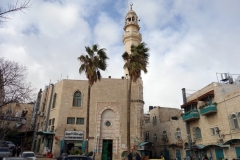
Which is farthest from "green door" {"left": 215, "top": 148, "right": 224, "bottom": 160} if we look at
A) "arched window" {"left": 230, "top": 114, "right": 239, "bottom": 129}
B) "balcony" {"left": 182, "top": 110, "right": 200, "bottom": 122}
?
"balcony" {"left": 182, "top": 110, "right": 200, "bottom": 122}

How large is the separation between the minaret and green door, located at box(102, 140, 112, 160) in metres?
12.2

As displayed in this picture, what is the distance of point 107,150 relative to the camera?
26.3m

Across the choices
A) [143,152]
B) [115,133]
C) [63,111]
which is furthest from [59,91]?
[143,152]

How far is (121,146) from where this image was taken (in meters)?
26.2

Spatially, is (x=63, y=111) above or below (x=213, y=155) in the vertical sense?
above

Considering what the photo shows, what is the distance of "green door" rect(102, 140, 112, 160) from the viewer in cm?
2603

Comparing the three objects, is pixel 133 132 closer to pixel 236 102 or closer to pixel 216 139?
pixel 216 139

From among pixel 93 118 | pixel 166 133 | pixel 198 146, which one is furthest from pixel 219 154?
pixel 93 118

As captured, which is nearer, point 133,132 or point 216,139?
point 216,139

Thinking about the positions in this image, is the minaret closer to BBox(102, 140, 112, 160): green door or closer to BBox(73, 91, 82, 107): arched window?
BBox(73, 91, 82, 107): arched window

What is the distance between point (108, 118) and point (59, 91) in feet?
27.5

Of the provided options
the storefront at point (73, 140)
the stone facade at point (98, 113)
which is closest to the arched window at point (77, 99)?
the stone facade at point (98, 113)

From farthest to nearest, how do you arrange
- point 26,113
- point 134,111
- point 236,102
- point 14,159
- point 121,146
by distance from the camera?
point 26,113
point 134,111
point 121,146
point 236,102
point 14,159

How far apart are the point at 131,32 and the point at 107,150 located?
2065 centimetres
